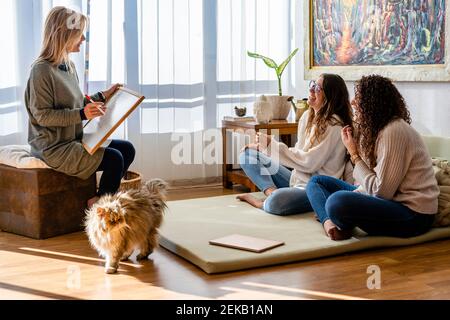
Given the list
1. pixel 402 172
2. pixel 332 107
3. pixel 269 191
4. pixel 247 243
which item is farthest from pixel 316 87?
pixel 247 243

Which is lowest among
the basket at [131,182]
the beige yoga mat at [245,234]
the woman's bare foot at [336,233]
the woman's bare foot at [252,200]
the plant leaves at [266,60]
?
the beige yoga mat at [245,234]

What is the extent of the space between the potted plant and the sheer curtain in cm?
21

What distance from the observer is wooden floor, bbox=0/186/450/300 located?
2.58 meters

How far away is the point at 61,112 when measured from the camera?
3.47 meters

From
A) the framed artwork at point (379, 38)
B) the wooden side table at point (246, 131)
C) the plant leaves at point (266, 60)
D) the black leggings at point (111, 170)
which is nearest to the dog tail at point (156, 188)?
the black leggings at point (111, 170)

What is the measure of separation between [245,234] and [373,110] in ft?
2.93

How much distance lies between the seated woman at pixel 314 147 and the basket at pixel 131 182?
77cm

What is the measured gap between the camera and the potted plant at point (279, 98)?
4898mm

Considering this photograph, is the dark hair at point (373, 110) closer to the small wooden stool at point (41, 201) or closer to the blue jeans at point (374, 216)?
the blue jeans at point (374, 216)

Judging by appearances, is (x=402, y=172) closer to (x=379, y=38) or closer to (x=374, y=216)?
(x=374, y=216)

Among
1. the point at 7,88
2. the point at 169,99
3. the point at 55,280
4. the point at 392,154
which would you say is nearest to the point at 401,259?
the point at 392,154

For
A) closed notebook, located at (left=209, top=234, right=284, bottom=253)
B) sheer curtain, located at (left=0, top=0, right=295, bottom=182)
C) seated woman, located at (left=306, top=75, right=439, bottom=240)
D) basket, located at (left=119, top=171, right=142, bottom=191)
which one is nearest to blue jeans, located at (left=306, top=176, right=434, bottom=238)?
seated woman, located at (left=306, top=75, right=439, bottom=240)

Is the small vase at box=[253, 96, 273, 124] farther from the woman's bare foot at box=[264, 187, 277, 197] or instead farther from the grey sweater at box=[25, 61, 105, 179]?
the grey sweater at box=[25, 61, 105, 179]
